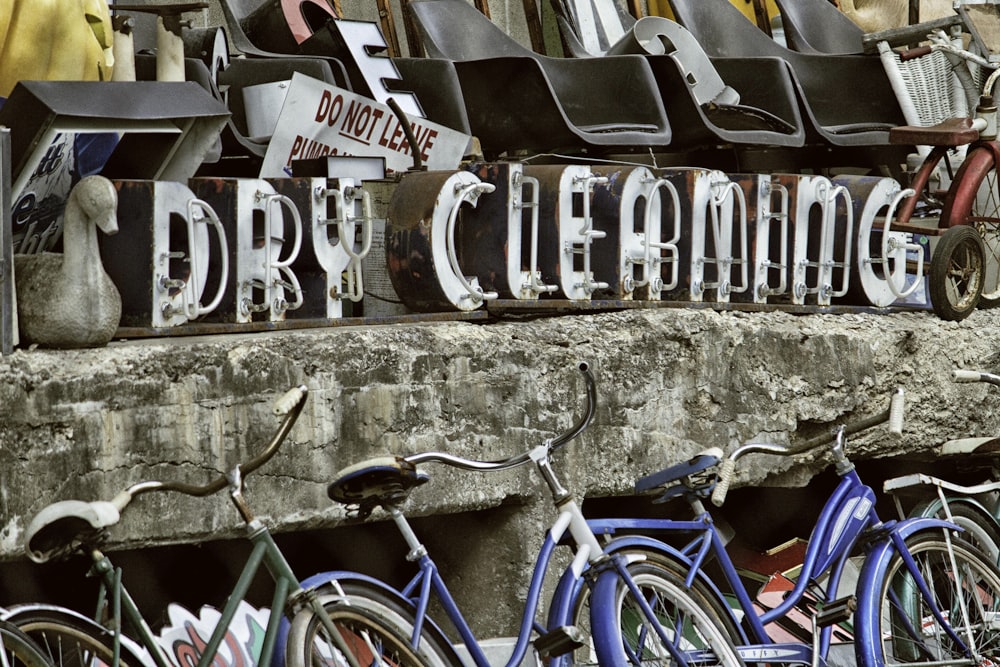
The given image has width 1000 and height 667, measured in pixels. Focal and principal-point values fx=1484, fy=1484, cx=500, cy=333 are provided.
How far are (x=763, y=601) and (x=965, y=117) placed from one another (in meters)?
2.38

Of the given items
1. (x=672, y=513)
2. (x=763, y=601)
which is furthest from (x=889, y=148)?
(x=763, y=601)

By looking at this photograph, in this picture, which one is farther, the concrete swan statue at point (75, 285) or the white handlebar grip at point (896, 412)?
the white handlebar grip at point (896, 412)

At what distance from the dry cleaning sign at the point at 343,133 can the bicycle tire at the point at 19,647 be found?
214 centimetres

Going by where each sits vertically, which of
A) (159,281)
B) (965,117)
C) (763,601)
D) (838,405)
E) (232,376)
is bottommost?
(763,601)

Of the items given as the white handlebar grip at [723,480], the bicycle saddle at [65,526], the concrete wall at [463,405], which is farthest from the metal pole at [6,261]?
the white handlebar grip at [723,480]

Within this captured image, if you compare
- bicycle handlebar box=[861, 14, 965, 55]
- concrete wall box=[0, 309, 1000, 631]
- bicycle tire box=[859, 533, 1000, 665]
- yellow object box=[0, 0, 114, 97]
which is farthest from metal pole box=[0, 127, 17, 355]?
bicycle handlebar box=[861, 14, 965, 55]

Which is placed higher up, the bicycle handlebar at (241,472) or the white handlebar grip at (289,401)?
the white handlebar grip at (289,401)

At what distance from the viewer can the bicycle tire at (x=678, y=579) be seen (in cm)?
334

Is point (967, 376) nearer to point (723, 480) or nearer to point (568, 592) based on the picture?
point (723, 480)

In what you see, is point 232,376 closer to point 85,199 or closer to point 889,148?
point 85,199

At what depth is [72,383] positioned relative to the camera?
323 cm

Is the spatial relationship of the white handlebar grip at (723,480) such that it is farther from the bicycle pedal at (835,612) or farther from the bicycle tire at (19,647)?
the bicycle tire at (19,647)

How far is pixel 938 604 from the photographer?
4.05 meters

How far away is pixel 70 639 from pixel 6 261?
36.4 inches
